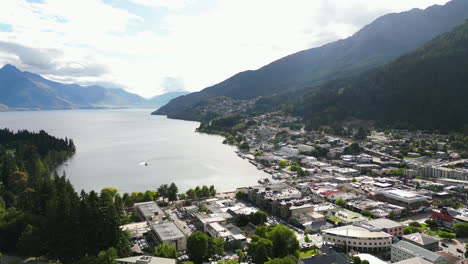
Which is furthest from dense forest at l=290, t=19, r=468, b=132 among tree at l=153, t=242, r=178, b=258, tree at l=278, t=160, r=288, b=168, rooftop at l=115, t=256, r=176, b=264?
rooftop at l=115, t=256, r=176, b=264

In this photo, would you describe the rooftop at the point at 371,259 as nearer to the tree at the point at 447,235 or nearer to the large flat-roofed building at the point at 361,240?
the large flat-roofed building at the point at 361,240

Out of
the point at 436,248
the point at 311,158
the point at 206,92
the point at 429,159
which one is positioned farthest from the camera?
the point at 206,92

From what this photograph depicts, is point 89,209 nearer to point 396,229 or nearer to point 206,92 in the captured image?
point 396,229

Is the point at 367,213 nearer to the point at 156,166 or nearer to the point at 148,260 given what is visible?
the point at 148,260

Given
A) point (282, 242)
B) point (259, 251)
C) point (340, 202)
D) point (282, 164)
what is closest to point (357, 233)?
point (282, 242)

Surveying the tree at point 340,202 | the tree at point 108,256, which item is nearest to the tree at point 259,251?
the tree at point 108,256

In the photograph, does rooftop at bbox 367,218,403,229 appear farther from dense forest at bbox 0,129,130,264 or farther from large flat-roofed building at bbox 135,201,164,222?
dense forest at bbox 0,129,130,264

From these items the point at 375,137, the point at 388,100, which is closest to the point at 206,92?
the point at 388,100
